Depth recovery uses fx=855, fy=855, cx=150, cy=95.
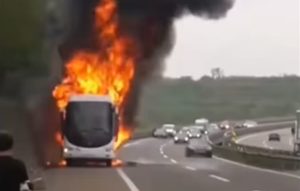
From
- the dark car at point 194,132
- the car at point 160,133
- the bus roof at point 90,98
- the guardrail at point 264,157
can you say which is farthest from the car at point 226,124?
the bus roof at point 90,98

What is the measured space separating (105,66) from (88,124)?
8568 mm

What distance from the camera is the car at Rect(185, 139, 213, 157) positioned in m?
52.0

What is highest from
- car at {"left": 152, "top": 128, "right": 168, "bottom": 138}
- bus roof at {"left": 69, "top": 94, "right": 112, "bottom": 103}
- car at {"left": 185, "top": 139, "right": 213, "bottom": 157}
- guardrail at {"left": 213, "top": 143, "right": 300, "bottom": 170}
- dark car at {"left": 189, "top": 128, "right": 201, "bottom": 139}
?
bus roof at {"left": 69, "top": 94, "right": 112, "bottom": 103}

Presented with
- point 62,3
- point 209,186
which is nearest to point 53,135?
point 62,3

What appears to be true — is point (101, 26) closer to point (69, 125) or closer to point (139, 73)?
point (139, 73)

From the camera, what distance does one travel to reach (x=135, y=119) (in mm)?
47688

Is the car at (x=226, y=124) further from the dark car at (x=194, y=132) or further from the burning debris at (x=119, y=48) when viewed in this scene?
the burning debris at (x=119, y=48)

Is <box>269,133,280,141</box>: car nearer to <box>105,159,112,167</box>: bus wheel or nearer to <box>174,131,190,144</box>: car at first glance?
<box>174,131,190,144</box>: car

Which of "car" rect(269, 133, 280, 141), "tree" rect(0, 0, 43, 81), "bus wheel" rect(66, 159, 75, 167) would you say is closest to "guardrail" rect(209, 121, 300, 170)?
"bus wheel" rect(66, 159, 75, 167)

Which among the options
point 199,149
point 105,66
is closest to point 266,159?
point 105,66

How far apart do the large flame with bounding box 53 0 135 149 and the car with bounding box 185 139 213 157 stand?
734cm

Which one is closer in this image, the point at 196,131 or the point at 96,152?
the point at 96,152

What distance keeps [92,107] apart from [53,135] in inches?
158

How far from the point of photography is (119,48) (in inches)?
1865
